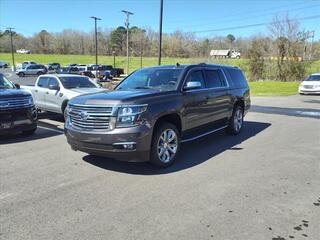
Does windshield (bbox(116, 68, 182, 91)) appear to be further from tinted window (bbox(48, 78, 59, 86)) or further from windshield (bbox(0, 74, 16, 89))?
tinted window (bbox(48, 78, 59, 86))

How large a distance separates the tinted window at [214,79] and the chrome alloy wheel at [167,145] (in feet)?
6.32

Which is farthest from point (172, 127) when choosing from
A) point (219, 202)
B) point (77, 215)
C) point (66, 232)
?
point (66, 232)

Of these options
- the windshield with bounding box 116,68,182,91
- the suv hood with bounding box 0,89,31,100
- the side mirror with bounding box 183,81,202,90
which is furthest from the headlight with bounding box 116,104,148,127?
the suv hood with bounding box 0,89,31,100

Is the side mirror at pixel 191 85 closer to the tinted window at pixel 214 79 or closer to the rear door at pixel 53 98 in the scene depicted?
the tinted window at pixel 214 79

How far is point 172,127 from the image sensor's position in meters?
6.17

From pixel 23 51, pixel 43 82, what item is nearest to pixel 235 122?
pixel 43 82

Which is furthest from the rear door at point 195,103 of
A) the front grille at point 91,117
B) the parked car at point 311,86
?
the parked car at point 311,86

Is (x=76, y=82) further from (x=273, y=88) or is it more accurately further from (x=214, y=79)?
(x=273, y=88)

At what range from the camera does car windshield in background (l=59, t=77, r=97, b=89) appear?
38.7ft

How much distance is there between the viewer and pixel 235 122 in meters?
9.05

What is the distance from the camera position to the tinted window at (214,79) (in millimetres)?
7664

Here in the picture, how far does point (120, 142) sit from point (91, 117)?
71cm

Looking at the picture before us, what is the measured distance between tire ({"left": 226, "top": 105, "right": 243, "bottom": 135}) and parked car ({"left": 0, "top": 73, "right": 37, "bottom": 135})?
523cm

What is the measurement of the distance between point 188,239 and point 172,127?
9.35ft
